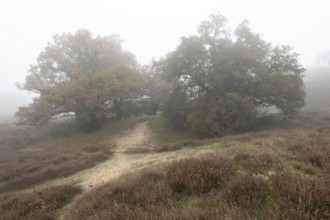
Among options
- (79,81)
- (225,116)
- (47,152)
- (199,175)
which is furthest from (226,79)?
(199,175)

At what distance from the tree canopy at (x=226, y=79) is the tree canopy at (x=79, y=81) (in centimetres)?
551

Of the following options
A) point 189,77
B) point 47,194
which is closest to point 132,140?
point 189,77

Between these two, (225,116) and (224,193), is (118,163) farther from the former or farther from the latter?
(225,116)

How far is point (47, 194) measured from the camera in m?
6.84

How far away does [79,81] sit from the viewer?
23.5 meters

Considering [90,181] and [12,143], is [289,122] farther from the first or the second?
[12,143]

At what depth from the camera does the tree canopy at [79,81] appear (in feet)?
76.0

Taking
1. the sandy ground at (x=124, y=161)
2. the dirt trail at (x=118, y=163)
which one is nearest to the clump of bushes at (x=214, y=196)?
the sandy ground at (x=124, y=161)

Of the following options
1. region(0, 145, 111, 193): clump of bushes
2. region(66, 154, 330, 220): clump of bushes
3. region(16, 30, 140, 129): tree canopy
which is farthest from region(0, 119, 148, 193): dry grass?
region(66, 154, 330, 220): clump of bushes

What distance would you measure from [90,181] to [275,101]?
18.2m

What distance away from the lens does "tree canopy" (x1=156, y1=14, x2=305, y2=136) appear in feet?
67.0

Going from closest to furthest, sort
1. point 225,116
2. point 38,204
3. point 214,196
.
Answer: point 214,196 → point 38,204 → point 225,116

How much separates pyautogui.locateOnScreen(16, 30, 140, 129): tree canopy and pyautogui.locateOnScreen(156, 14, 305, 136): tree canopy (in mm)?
5507

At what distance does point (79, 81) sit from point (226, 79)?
14458 millimetres
